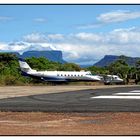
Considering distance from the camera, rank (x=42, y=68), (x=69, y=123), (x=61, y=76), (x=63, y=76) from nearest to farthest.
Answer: (x=69, y=123), (x=61, y=76), (x=63, y=76), (x=42, y=68)

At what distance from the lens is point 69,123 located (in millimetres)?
13359

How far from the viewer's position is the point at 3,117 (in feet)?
48.5

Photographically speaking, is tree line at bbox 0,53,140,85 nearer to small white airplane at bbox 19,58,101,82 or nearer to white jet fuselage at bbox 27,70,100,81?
small white airplane at bbox 19,58,101,82

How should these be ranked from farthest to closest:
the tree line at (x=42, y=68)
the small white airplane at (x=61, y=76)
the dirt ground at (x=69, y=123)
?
the tree line at (x=42, y=68) → the small white airplane at (x=61, y=76) → the dirt ground at (x=69, y=123)

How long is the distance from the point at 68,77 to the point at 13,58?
1612 cm

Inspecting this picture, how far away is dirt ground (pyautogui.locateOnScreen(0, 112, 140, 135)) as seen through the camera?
38.5 feet

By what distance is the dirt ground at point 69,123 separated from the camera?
11.7m

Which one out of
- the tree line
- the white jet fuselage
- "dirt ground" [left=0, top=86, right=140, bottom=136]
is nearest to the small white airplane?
the white jet fuselage

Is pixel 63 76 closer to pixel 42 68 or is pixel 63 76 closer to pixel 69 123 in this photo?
pixel 42 68

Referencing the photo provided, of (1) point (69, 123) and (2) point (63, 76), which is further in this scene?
(2) point (63, 76)

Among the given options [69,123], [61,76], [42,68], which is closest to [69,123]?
[69,123]

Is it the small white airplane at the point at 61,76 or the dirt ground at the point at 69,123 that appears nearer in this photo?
the dirt ground at the point at 69,123

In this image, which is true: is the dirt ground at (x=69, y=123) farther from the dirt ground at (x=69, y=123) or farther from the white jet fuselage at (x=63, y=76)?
the white jet fuselage at (x=63, y=76)

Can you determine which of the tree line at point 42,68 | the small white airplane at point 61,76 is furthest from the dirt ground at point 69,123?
the small white airplane at point 61,76
